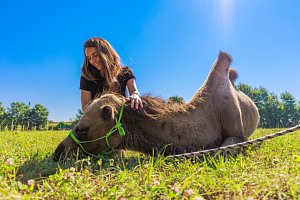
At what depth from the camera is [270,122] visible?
5794cm

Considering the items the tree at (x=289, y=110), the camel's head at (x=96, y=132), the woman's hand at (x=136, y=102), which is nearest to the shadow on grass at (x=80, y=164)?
the camel's head at (x=96, y=132)

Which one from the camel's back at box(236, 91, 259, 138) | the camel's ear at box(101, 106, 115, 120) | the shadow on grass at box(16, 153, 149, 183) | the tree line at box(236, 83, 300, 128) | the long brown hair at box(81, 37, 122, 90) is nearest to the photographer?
the shadow on grass at box(16, 153, 149, 183)

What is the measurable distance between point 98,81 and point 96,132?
5.11 feet

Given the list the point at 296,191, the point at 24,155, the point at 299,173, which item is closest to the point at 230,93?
the point at 299,173

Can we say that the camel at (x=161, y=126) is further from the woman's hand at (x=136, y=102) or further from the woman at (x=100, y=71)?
the woman at (x=100, y=71)

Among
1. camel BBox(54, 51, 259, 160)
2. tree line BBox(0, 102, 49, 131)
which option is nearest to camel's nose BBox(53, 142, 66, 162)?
camel BBox(54, 51, 259, 160)

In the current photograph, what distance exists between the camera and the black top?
440 cm

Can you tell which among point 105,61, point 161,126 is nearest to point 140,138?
point 161,126

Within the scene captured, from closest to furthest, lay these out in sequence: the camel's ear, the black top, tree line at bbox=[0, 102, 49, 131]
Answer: the camel's ear → the black top → tree line at bbox=[0, 102, 49, 131]

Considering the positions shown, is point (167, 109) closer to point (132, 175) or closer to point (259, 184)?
point (132, 175)

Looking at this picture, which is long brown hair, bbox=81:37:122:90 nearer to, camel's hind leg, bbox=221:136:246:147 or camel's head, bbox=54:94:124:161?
camel's head, bbox=54:94:124:161

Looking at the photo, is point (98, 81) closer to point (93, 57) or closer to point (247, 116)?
point (93, 57)

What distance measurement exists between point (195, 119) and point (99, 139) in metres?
1.29

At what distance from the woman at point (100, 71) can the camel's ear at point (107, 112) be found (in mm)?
965
